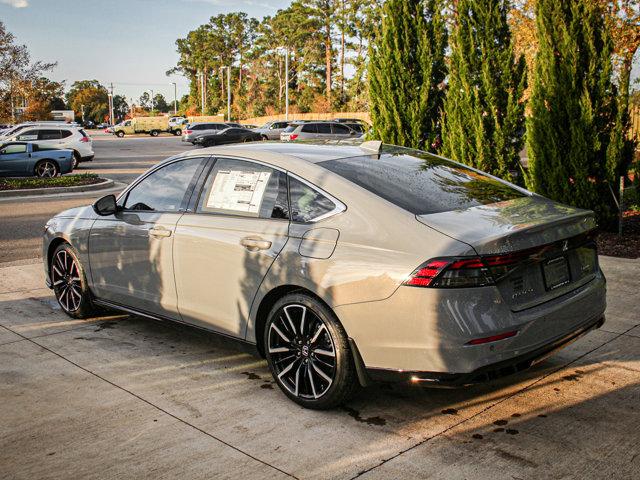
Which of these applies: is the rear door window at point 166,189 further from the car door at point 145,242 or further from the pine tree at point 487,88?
the pine tree at point 487,88

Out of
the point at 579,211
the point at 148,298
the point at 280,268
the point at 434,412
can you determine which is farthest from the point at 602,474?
the point at 148,298

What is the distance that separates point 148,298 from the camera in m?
5.27

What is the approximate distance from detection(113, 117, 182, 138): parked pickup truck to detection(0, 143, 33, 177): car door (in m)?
54.5

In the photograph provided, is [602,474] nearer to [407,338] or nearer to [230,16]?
[407,338]

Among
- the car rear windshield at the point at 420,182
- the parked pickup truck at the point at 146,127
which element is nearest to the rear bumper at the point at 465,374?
the car rear windshield at the point at 420,182

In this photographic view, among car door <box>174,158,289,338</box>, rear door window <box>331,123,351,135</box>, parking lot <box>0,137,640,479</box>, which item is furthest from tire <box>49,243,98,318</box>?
A: rear door window <box>331,123,351,135</box>

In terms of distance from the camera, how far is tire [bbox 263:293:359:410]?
13.1ft

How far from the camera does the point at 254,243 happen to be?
4402mm

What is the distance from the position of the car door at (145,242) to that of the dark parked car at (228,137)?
138 feet

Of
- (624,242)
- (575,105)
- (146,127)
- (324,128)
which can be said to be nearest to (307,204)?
(624,242)

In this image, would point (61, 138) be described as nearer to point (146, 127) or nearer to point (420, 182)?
point (420, 182)

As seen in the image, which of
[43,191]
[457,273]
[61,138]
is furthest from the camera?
[61,138]

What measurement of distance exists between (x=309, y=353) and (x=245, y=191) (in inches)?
48.6

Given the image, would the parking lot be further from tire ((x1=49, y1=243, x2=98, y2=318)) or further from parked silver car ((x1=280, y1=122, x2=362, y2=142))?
parked silver car ((x1=280, y1=122, x2=362, y2=142))
